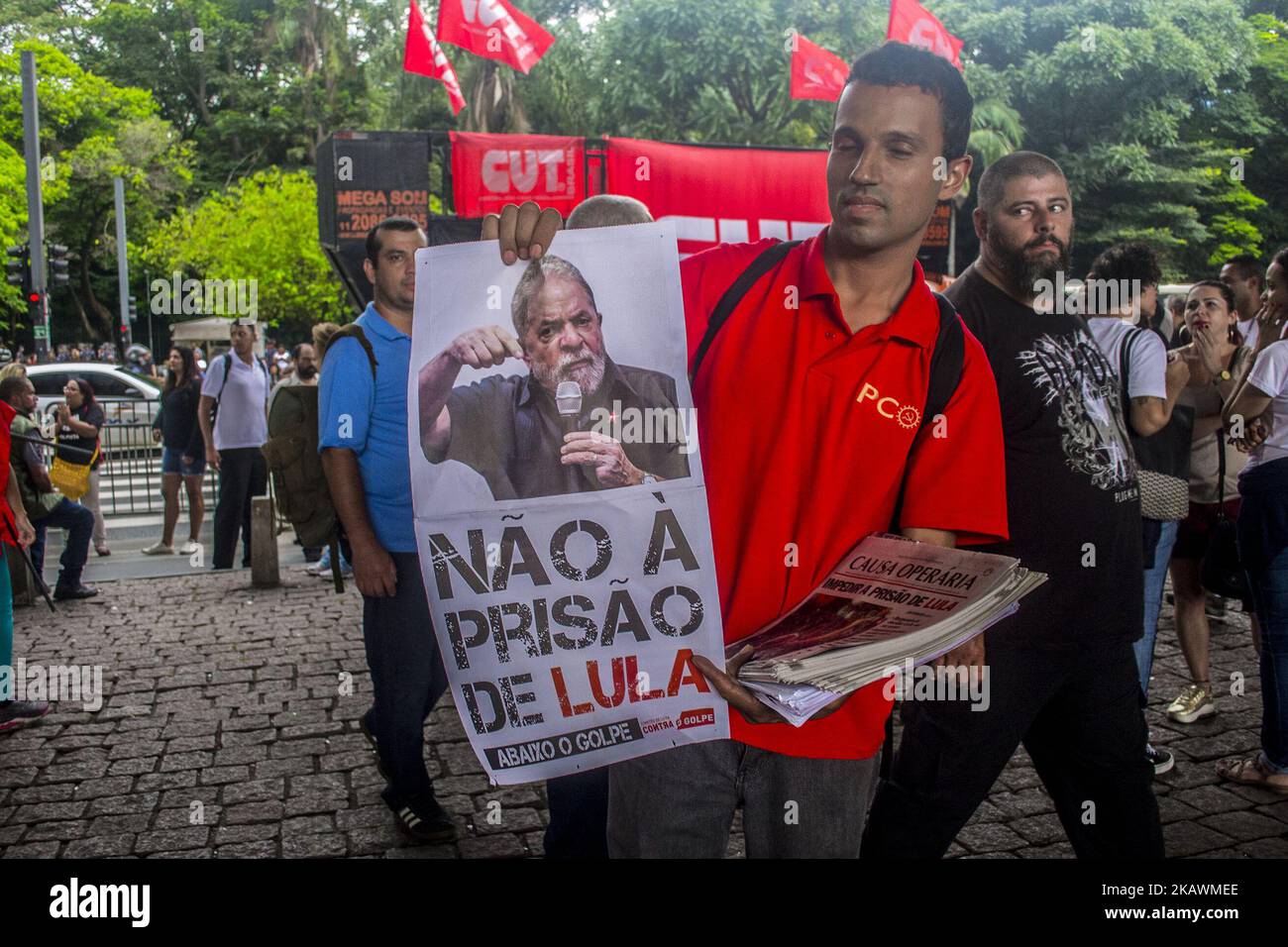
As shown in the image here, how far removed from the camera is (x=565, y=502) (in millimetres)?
2002

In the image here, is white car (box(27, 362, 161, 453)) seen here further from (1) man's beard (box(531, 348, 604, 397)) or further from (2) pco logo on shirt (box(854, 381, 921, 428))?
(2) pco logo on shirt (box(854, 381, 921, 428))

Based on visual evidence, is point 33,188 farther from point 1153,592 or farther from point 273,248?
point 1153,592

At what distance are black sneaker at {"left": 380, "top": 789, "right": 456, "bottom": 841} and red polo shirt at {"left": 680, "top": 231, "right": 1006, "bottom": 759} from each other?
2299 mm

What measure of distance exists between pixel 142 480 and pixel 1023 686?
13.6 meters

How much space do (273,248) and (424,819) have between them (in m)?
31.4

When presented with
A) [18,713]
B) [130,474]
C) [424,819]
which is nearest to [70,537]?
[18,713]

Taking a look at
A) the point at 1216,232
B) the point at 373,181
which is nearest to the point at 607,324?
the point at 373,181

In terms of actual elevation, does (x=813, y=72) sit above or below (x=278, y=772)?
above

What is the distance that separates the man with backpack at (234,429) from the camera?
9539 mm

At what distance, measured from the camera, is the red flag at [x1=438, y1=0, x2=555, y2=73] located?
1188 centimetres

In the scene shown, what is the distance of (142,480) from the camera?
14367 millimetres
